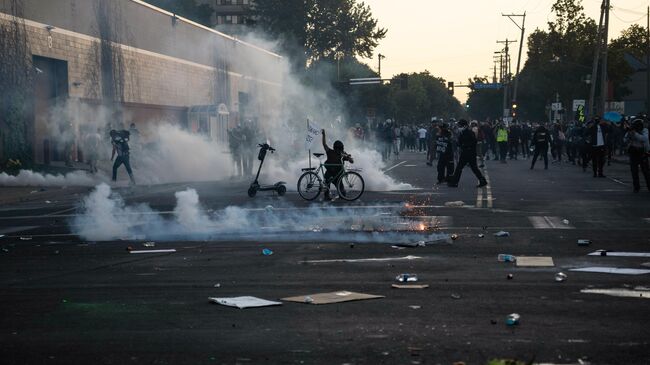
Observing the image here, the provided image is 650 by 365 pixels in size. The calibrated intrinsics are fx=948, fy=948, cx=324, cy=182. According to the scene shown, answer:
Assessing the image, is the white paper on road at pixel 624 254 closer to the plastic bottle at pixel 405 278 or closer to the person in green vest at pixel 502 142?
the plastic bottle at pixel 405 278

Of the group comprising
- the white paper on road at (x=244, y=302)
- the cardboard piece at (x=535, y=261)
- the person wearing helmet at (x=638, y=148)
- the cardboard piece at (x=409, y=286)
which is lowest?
the cardboard piece at (x=535, y=261)

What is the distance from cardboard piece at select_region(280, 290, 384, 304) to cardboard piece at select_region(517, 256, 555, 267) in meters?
2.84

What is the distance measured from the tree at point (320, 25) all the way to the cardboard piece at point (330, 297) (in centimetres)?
8942

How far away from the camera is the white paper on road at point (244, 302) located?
28.6ft

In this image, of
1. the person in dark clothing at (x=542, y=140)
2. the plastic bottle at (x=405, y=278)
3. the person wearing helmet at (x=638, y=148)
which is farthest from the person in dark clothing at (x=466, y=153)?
the plastic bottle at (x=405, y=278)

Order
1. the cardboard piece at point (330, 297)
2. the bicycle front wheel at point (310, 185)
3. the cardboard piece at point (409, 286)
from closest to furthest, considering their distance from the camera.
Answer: the cardboard piece at point (330, 297) < the cardboard piece at point (409, 286) < the bicycle front wheel at point (310, 185)

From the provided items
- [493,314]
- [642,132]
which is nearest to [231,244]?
[493,314]

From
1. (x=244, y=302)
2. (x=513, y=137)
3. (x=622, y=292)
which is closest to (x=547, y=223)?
(x=622, y=292)

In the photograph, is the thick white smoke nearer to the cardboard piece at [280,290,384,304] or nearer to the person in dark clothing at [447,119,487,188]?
the cardboard piece at [280,290,384,304]

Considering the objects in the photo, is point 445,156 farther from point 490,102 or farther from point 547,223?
point 490,102

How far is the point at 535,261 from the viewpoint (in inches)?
456

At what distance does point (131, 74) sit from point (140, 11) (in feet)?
13.6

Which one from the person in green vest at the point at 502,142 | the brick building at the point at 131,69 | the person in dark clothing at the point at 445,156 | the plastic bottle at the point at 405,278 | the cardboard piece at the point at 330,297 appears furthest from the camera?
the person in green vest at the point at 502,142

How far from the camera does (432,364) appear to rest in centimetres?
634
